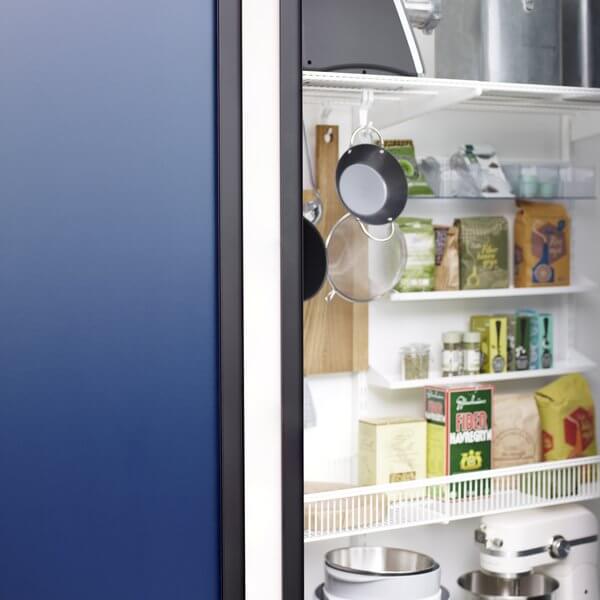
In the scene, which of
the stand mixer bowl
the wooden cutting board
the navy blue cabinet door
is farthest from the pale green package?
the navy blue cabinet door

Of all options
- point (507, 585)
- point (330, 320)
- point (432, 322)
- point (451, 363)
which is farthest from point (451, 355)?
point (507, 585)

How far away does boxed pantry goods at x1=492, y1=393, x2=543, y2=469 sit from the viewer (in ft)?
7.79

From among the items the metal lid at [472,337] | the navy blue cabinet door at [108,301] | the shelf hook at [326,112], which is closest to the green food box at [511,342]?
the metal lid at [472,337]

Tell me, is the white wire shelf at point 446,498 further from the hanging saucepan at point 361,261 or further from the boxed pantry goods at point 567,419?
the hanging saucepan at point 361,261

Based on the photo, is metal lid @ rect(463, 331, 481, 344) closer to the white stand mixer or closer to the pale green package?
the pale green package

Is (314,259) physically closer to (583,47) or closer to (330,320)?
(330,320)

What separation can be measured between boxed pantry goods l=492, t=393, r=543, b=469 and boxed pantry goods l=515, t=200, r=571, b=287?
32 cm

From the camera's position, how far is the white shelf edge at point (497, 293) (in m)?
2.20

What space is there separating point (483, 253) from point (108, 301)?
48.6 inches

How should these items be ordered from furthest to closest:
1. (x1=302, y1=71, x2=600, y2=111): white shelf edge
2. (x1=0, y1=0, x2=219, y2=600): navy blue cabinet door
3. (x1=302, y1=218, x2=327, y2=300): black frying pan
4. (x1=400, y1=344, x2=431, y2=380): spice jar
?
(x1=400, y1=344, x2=431, y2=380): spice jar < (x1=302, y1=218, x2=327, y2=300): black frying pan < (x1=302, y1=71, x2=600, y2=111): white shelf edge < (x1=0, y1=0, x2=219, y2=600): navy blue cabinet door

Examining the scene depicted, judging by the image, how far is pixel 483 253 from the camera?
93.6 inches

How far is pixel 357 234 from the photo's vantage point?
7.18 ft

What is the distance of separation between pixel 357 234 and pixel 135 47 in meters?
0.89

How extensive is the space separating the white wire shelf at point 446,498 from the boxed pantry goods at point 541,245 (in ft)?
1.61
